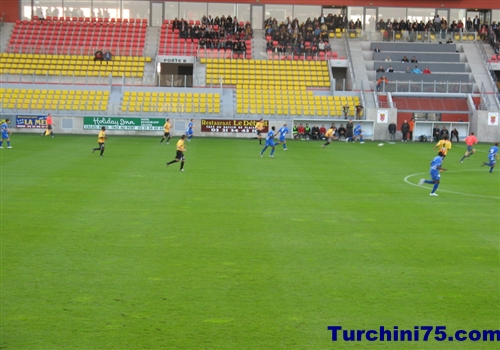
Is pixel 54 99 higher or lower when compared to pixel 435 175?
higher

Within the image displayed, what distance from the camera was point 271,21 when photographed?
61.9 meters

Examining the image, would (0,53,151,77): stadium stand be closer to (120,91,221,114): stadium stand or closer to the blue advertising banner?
(120,91,221,114): stadium stand

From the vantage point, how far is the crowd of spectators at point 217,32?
5856cm

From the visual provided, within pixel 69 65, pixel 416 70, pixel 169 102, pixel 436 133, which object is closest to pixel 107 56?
pixel 69 65

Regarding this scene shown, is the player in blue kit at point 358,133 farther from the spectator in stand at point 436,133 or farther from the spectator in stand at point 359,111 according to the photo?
the spectator in stand at point 436,133

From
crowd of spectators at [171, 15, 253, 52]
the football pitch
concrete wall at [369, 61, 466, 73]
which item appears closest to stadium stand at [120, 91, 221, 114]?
crowd of spectators at [171, 15, 253, 52]

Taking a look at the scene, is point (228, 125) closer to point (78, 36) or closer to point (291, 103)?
point (291, 103)

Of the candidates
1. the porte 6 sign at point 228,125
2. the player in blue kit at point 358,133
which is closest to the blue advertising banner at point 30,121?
the porte 6 sign at point 228,125

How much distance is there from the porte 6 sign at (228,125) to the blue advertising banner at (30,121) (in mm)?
10813

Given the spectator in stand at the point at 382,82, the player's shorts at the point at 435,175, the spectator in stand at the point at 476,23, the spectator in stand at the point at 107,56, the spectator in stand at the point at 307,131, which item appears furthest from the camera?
the spectator in stand at the point at 476,23

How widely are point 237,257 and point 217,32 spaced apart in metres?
48.0

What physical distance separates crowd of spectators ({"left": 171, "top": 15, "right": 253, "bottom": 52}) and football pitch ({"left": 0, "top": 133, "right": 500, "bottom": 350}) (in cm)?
3202

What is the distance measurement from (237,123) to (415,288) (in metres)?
37.2

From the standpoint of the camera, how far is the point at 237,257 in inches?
566
